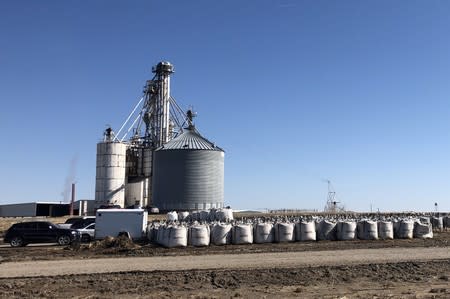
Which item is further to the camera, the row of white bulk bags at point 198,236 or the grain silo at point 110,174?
the grain silo at point 110,174

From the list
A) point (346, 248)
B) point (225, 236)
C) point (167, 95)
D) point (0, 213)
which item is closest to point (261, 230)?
point (225, 236)

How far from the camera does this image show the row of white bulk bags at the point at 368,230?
32281 mm

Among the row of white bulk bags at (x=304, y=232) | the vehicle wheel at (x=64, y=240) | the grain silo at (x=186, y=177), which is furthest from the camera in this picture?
the grain silo at (x=186, y=177)

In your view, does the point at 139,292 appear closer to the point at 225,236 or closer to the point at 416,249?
the point at 225,236

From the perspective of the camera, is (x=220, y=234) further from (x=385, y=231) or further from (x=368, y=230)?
(x=385, y=231)

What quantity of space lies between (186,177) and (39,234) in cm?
4155

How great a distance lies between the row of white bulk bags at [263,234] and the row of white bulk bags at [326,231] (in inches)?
121

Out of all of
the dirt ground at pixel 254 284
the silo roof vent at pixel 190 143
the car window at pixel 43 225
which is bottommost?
the dirt ground at pixel 254 284

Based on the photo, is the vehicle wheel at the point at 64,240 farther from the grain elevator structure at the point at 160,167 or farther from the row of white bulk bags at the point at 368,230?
the grain elevator structure at the point at 160,167

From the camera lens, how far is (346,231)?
1265 inches

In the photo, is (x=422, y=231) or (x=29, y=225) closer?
(x=422, y=231)

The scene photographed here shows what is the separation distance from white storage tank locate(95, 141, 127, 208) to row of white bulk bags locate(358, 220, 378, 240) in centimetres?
5070

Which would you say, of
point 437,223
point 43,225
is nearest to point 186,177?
point 437,223

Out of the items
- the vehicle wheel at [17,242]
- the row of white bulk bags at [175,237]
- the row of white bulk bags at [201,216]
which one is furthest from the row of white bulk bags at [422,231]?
the vehicle wheel at [17,242]
